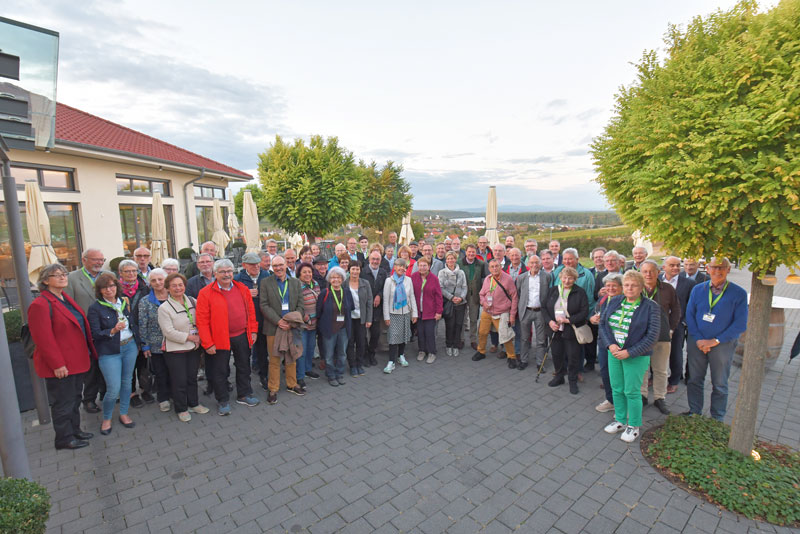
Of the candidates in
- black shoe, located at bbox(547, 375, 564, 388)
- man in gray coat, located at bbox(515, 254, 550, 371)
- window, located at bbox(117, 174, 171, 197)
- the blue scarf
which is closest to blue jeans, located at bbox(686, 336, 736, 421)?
black shoe, located at bbox(547, 375, 564, 388)

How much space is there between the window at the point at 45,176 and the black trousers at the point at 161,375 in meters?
8.56

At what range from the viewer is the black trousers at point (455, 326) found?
751cm

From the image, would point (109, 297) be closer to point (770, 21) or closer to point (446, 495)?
point (446, 495)

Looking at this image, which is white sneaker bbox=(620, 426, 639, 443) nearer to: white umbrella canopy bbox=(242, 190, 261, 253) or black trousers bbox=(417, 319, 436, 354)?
black trousers bbox=(417, 319, 436, 354)

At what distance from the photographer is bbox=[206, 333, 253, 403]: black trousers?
16.9 feet

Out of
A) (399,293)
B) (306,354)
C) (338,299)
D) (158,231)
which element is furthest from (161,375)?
(158,231)

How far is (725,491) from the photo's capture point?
345cm

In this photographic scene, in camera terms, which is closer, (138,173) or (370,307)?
(370,307)

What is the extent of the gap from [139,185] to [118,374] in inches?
484

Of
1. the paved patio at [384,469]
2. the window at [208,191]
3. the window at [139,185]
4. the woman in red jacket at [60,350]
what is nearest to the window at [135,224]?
the window at [139,185]

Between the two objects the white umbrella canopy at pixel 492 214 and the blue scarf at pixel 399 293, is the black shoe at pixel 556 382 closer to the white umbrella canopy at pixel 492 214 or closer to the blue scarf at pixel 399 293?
the blue scarf at pixel 399 293

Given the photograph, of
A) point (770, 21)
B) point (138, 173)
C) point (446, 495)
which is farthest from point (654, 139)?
point (138, 173)

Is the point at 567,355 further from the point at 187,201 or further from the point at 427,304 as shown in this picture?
the point at 187,201

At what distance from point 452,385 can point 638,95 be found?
4525mm
